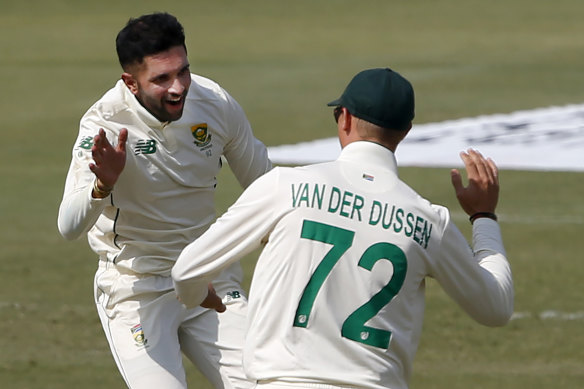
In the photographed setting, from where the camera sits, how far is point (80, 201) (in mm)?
5324

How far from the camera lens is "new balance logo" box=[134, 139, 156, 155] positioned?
5715mm

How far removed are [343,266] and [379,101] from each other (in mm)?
568

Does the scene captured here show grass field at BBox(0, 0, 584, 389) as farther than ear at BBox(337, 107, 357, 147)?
Yes

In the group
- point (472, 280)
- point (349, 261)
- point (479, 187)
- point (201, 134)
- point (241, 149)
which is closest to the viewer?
point (349, 261)

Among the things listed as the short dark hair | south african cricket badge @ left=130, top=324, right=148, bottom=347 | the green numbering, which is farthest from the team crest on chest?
the green numbering

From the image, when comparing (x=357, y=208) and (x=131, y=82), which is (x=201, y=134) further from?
(x=357, y=208)

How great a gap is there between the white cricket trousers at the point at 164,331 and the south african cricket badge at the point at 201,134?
2.11ft

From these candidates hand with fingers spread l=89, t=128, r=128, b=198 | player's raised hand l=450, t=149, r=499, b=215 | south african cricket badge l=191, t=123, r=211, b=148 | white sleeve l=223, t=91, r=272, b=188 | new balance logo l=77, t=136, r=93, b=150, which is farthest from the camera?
white sleeve l=223, t=91, r=272, b=188

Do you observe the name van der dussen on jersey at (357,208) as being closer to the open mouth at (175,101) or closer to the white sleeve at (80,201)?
the white sleeve at (80,201)

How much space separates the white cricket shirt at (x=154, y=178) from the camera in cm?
571

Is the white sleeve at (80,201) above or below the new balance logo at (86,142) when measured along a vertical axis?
below

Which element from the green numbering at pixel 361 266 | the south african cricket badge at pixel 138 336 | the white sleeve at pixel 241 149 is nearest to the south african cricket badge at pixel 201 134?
the white sleeve at pixel 241 149

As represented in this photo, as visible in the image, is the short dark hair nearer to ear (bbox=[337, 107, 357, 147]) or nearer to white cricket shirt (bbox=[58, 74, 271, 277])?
white cricket shirt (bbox=[58, 74, 271, 277])

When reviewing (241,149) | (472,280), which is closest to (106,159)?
(241,149)
